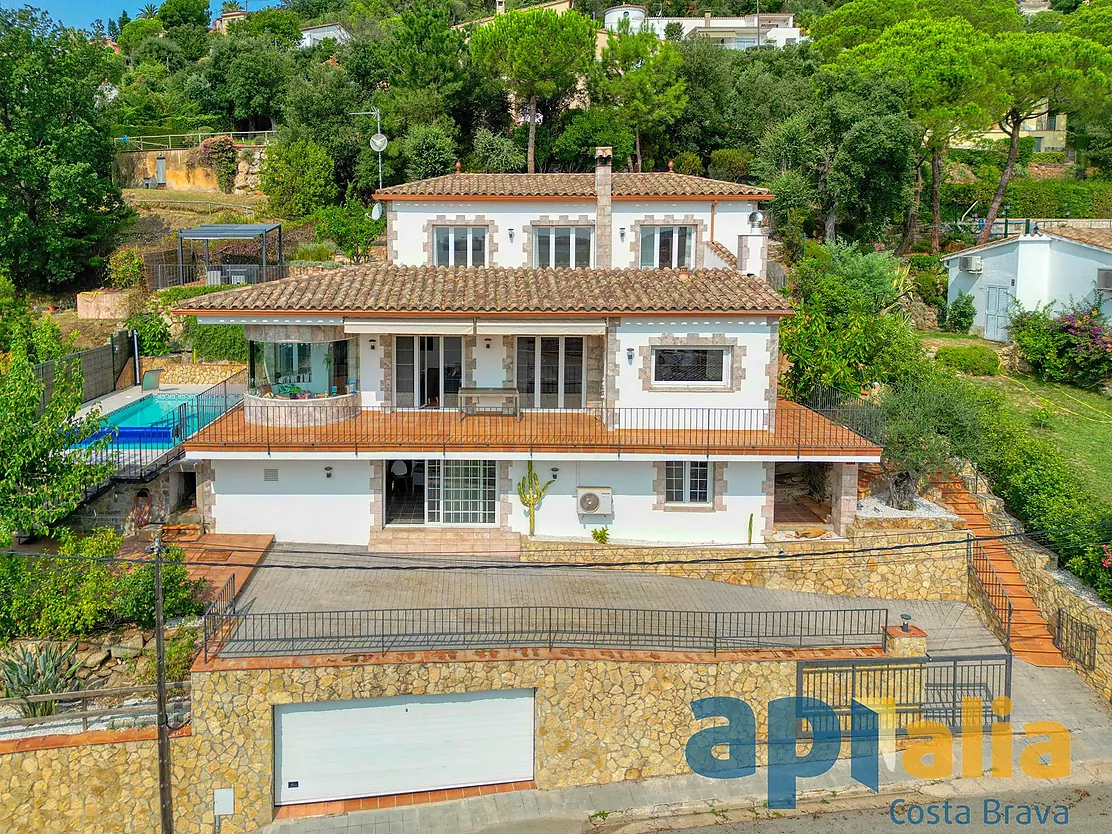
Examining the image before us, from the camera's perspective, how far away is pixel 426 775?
1712cm

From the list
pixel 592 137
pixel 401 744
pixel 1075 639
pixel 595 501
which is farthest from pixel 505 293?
pixel 592 137

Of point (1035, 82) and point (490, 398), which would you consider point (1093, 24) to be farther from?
point (490, 398)

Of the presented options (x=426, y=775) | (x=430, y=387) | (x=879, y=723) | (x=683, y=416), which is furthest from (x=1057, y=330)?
(x=426, y=775)

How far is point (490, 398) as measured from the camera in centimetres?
2356

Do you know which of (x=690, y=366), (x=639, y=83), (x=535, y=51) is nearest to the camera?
(x=690, y=366)

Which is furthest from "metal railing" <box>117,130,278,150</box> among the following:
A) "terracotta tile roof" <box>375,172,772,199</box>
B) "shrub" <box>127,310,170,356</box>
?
"terracotta tile roof" <box>375,172,772,199</box>

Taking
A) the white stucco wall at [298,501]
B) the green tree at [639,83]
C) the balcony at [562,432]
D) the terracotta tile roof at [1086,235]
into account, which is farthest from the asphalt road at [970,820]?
the green tree at [639,83]

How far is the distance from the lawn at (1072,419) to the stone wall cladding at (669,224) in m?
12.6

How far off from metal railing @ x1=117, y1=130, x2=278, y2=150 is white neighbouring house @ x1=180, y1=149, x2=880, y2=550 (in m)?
43.1

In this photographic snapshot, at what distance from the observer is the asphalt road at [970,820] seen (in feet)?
52.3

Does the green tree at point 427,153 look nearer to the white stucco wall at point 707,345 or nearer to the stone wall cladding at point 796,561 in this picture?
the white stucco wall at point 707,345

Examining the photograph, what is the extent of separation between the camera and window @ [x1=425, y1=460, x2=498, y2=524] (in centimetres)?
2228

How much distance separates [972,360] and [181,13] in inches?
3982

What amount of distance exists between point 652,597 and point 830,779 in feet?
17.4
